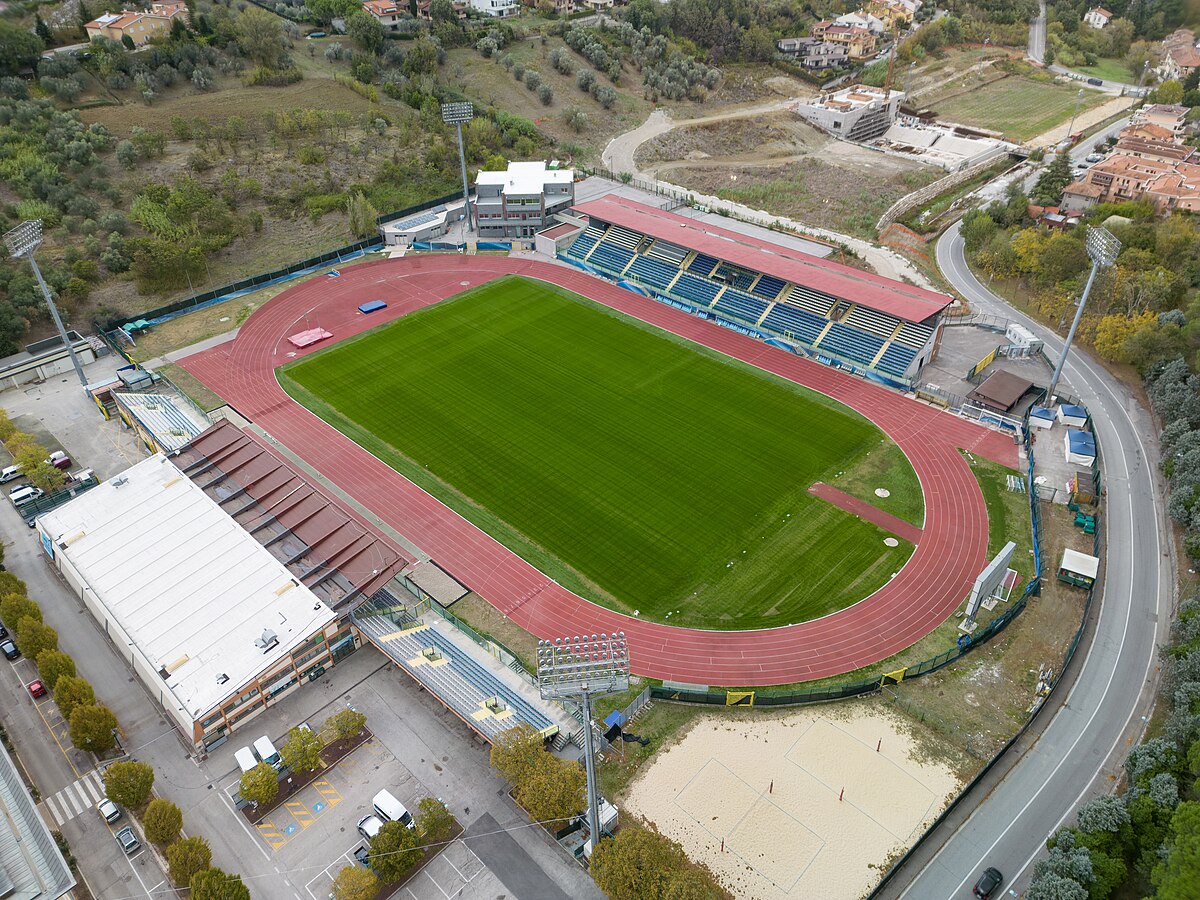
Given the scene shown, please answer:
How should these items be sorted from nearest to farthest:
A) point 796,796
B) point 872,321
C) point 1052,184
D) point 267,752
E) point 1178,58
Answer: point 796,796
point 267,752
point 872,321
point 1052,184
point 1178,58

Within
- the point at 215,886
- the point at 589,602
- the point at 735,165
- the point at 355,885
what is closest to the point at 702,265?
the point at 589,602

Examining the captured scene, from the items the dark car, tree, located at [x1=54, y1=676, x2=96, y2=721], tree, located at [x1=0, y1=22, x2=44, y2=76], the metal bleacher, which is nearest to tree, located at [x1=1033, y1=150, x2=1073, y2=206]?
the dark car

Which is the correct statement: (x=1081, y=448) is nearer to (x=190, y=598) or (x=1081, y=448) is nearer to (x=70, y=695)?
(x=190, y=598)

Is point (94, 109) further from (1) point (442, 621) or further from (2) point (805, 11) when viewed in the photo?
(2) point (805, 11)

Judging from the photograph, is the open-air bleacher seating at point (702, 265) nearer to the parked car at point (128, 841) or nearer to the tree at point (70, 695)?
the tree at point (70, 695)

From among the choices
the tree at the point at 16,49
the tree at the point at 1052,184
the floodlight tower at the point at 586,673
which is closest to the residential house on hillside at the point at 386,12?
the tree at the point at 16,49
